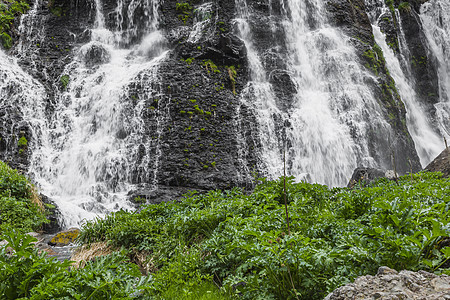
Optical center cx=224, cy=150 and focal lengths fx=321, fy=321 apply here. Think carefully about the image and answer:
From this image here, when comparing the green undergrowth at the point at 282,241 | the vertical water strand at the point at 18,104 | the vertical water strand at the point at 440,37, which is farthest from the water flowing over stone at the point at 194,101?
the green undergrowth at the point at 282,241

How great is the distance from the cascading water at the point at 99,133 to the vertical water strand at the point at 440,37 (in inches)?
851

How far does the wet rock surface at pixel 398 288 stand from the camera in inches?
82.9

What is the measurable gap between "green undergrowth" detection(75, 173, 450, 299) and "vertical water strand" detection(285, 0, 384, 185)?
9458 mm

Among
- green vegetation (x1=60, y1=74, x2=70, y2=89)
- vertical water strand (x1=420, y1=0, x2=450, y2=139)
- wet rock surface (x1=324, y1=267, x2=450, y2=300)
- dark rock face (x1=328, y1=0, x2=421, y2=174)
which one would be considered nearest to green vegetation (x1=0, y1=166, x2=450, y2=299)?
wet rock surface (x1=324, y1=267, x2=450, y2=300)

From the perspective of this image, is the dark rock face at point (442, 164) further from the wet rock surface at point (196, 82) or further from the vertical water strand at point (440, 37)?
the vertical water strand at point (440, 37)

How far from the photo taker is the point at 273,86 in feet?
60.4

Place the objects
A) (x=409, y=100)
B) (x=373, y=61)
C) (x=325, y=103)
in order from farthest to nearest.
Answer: (x=409, y=100) < (x=373, y=61) < (x=325, y=103)

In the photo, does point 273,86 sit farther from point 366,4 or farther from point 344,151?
point 366,4

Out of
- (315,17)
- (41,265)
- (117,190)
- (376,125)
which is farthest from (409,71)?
(41,265)

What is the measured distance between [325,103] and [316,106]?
0.60 meters

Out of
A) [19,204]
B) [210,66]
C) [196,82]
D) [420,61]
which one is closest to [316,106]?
[210,66]

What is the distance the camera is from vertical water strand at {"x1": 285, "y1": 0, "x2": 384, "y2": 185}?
16031mm

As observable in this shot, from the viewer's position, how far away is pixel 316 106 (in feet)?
58.7

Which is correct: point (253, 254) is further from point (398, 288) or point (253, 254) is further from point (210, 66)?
point (210, 66)
